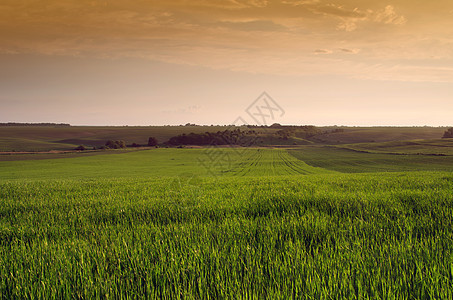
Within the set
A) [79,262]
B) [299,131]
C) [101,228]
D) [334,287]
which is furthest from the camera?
[299,131]

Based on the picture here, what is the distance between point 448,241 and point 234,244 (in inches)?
99.3

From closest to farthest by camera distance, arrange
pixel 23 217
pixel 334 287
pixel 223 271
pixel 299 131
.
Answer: pixel 334 287, pixel 223 271, pixel 23 217, pixel 299 131

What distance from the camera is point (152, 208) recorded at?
17.2 ft

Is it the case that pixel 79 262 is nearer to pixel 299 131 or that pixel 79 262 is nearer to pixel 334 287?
pixel 334 287

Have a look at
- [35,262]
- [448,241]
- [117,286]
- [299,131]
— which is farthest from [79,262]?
[299,131]

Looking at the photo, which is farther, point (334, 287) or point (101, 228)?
point (101, 228)

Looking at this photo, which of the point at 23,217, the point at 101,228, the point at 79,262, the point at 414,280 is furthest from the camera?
the point at 23,217

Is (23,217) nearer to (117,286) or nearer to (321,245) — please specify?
(117,286)

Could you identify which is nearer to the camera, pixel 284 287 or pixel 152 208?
pixel 284 287

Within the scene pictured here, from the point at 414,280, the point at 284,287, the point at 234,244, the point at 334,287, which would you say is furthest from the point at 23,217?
the point at 414,280

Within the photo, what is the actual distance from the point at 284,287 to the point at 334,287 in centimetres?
40

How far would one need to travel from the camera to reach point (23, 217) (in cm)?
501

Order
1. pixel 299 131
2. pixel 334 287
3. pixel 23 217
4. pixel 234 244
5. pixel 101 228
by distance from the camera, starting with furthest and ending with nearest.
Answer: pixel 299 131
pixel 23 217
pixel 101 228
pixel 234 244
pixel 334 287

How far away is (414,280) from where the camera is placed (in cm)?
215
